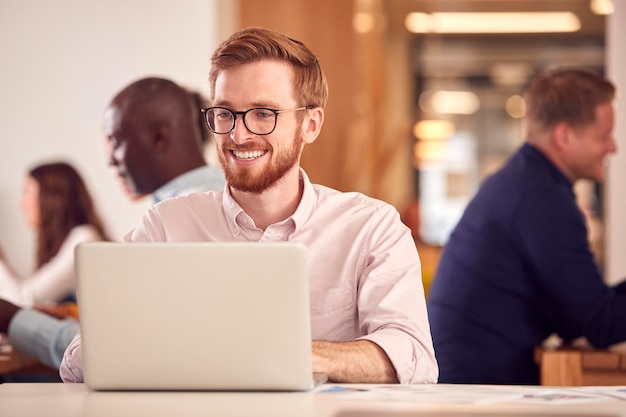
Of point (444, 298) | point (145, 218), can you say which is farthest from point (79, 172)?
point (145, 218)

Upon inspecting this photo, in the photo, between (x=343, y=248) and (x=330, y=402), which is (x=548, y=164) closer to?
(x=343, y=248)

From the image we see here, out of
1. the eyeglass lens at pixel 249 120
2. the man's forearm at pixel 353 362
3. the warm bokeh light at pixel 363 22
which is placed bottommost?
the man's forearm at pixel 353 362

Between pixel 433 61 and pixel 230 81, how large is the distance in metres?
12.0

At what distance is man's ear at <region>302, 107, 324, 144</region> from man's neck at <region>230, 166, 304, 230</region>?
0.25ft

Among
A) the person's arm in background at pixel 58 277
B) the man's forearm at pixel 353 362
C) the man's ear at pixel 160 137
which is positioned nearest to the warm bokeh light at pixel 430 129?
the person's arm in background at pixel 58 277

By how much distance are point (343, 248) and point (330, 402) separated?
661mm

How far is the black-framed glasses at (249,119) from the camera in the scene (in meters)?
2.05

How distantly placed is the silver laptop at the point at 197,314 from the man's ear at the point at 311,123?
0.68 m

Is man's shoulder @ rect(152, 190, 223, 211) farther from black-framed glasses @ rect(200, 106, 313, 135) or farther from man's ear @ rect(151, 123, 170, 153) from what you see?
man's ear @ rect(151, 123, 170, 153)

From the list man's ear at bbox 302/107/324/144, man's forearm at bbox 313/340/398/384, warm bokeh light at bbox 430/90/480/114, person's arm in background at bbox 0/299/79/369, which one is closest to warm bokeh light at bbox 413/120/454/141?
warm bokeh light at bbox 430/90/480/114

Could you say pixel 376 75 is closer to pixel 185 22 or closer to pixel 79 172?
pixel 185 22

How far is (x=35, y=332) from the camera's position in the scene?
8.72ft

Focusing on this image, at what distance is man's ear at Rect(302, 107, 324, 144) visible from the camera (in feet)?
7.06

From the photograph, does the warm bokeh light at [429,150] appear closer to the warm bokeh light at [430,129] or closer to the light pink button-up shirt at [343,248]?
the warm bokeh light at [430,129]
